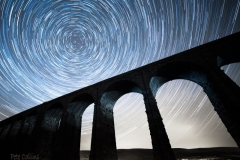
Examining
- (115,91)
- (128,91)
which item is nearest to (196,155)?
(128,91)

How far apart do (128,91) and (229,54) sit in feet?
26.7

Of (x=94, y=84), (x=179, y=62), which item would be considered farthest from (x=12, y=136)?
(x=179, y=62)

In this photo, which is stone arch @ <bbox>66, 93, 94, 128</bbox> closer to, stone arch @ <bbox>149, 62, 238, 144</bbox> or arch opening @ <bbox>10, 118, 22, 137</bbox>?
stone arch @ <bbox>149, 62, 238, 144</bbox>

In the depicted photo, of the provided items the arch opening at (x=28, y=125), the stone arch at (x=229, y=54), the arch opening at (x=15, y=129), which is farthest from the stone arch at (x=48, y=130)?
the stone arch at (x=229, y=54)

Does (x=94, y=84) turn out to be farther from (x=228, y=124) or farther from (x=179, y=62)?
(x=228, y=124)

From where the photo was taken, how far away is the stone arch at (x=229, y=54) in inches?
312

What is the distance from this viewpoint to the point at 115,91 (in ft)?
38.4

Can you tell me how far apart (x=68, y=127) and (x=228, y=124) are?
12.3 metres

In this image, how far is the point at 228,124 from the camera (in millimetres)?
6535

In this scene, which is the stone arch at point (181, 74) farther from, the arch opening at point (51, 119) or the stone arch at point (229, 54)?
the arch opening at point (51, 119)

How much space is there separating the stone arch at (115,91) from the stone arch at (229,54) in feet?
20.2

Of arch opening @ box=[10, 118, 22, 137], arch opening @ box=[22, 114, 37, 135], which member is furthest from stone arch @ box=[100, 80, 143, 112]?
arch opening @ box=[10, 118, 22, 137]

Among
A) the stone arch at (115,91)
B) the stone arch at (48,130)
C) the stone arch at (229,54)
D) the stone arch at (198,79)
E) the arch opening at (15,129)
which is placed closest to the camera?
the stone arch at (198,79)

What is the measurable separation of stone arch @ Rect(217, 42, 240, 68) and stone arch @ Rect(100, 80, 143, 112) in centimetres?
615
